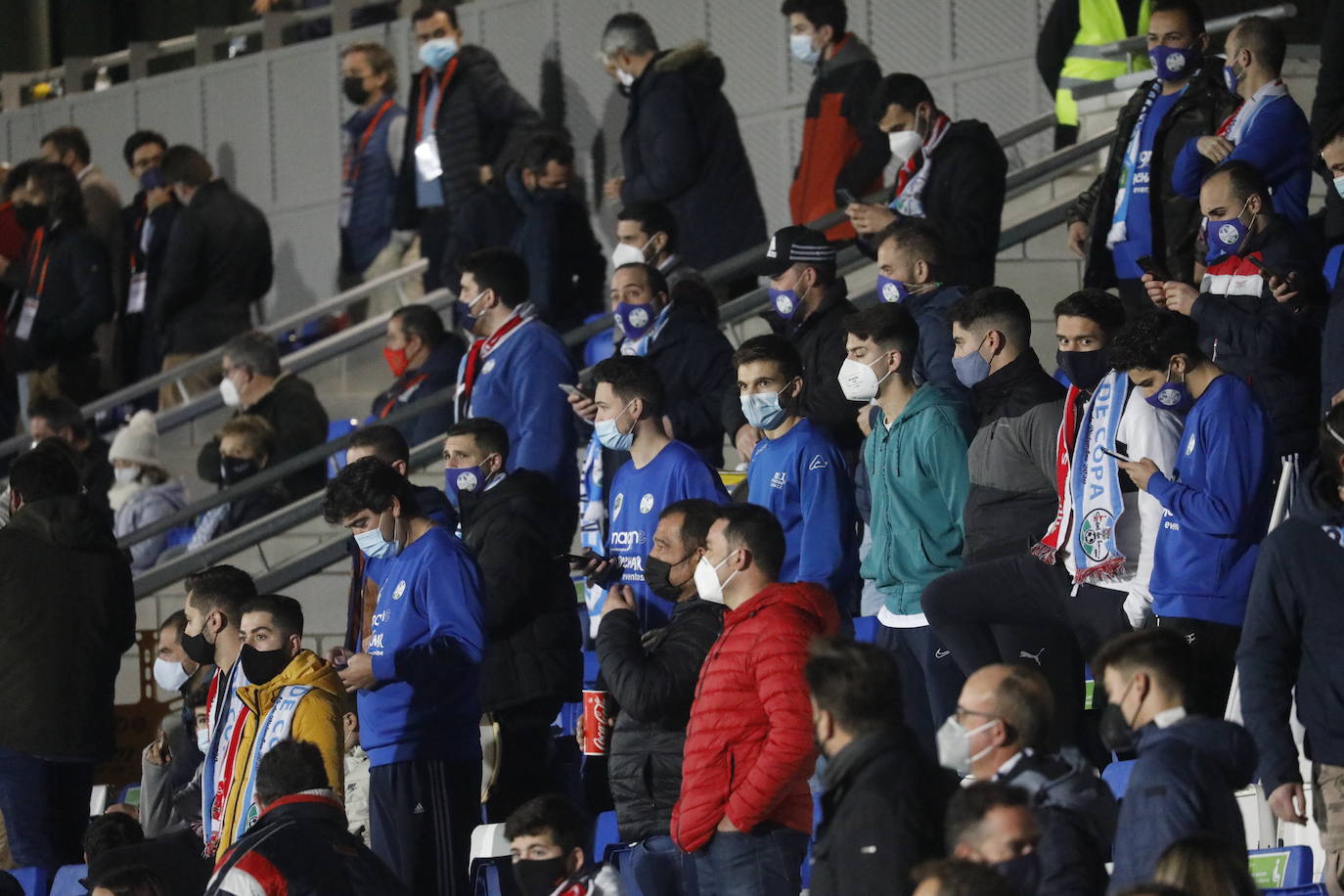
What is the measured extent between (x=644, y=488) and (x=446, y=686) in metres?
1.21

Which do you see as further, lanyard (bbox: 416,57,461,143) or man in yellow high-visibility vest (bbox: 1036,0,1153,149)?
lanyard (bbox: 416,57,461,143)

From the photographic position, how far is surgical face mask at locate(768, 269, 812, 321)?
10203mm

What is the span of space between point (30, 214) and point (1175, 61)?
7.67m

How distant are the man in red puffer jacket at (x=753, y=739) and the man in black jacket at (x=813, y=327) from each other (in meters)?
2.49

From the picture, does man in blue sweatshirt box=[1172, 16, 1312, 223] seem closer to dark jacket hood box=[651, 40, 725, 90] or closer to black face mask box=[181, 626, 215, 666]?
dark jacket hood box=[651, 40, 725, 90]

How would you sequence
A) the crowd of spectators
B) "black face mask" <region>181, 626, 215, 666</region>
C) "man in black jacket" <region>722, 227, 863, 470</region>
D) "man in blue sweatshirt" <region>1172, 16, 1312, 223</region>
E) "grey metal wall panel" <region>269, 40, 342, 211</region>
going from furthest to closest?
"grey metal wall panel" <region>269, 40, 342, 211</region>, "man in blue sweatshirt" <region>1172, 16, 1312, 223</region>, "man in black jacket" <region>722, 227, 863, 470</region>, "black face mask" <region>181, 626, 215, 666</region>, the crowd of spectators

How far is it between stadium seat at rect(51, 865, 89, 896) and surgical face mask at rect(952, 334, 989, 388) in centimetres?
370

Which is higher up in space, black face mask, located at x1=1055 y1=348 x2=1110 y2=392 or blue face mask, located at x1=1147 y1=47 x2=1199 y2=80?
blue face mask, located at x1=1147 y1=47 x2=1199 y2=80

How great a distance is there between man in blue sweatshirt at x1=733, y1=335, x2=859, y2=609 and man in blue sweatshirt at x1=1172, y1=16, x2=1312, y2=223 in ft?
7.00

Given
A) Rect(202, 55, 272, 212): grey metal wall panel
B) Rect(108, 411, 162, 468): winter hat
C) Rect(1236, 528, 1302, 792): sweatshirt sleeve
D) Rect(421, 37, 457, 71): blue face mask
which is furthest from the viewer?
Rect(202, 55, 272, 212): grey metal wall panel

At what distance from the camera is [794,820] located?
23.9 ft

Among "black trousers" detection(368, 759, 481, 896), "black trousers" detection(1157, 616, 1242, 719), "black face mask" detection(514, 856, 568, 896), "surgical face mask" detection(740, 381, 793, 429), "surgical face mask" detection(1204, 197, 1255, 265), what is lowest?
"black trousers" detection(368, 759, 481, 896)

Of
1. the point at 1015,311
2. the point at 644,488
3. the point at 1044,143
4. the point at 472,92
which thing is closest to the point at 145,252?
the point at 472,92

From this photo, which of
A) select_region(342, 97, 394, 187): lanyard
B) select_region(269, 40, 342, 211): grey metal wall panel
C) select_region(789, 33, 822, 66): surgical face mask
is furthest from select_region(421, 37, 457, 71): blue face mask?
select_region(269, 40, 342, 211): grey metal wall panel
